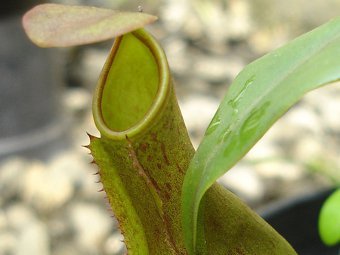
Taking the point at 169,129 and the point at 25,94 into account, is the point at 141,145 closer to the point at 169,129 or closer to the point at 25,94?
the point at 169,129

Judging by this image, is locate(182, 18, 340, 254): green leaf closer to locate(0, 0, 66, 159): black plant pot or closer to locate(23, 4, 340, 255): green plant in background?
locate(23, 4, 340, 255): green plant in background

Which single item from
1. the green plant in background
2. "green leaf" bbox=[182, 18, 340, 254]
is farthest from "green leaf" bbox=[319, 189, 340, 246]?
"green leaf" bbox=[182, 18, 340, 254]

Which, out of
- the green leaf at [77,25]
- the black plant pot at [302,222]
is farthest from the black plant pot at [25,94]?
the green leaf at [77,25]

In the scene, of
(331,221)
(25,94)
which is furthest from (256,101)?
(25,94)

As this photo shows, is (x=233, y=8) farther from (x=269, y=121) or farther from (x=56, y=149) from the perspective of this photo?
(x=269, y=121)

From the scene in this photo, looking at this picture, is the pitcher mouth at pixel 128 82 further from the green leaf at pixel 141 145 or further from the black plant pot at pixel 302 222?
the black plant pot at pixel 302 222
